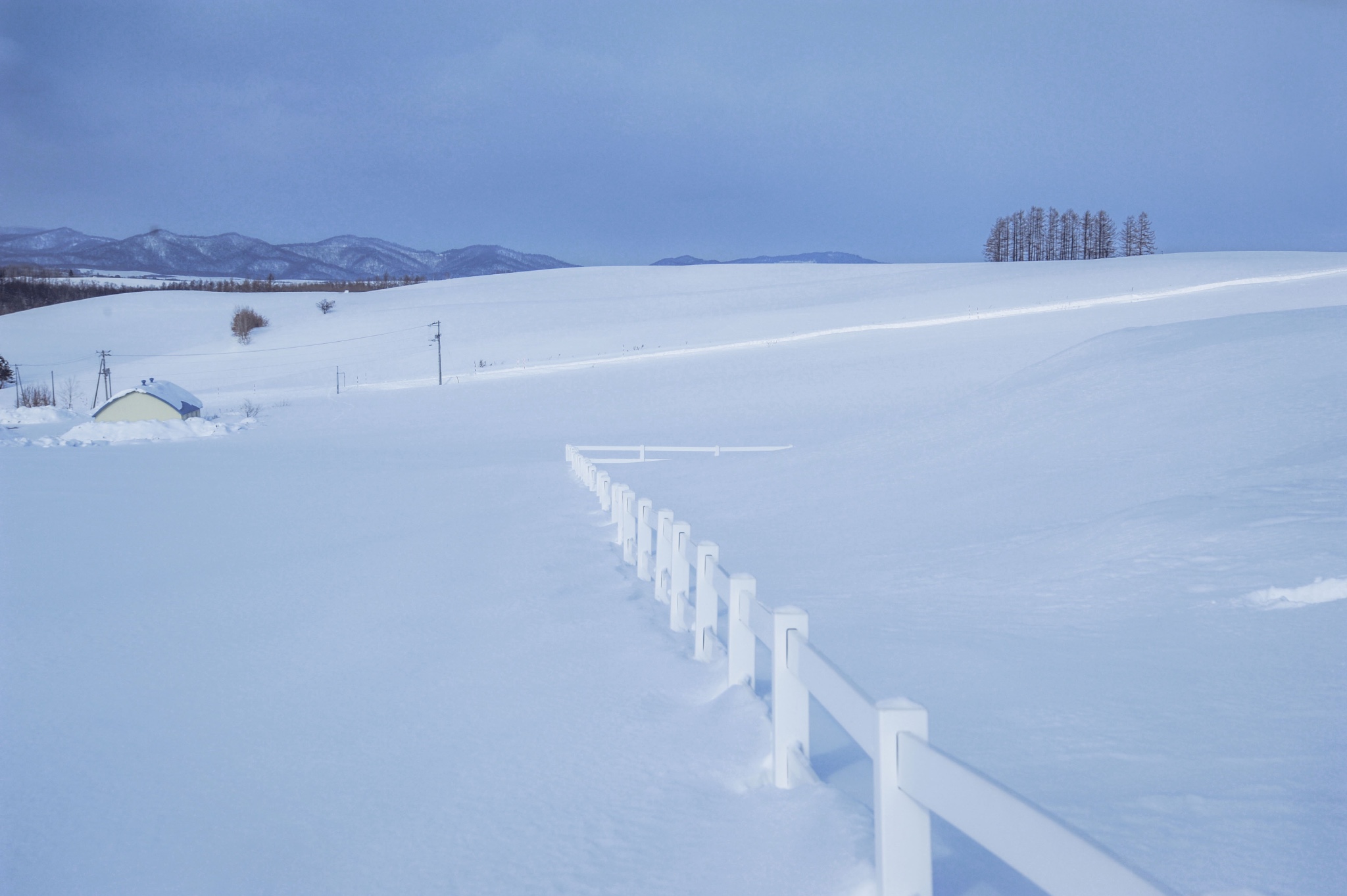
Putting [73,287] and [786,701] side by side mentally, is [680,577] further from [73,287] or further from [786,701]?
[73,287]

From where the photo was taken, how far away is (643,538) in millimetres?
10859

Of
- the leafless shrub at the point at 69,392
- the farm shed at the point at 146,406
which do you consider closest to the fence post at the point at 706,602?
the farm shed at the point at 146,406

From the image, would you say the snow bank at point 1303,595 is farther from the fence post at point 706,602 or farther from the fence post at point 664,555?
the fence post at point 664,555

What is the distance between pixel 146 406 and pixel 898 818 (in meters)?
50.5

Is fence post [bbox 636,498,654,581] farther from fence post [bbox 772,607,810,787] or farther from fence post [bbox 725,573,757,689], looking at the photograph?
fence post [bbox 772,607,810,787]

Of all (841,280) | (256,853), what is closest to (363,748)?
(256,853)

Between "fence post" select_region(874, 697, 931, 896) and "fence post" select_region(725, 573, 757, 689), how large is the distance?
2.31 m

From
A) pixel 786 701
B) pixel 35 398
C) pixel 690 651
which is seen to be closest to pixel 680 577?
pixel 690 651

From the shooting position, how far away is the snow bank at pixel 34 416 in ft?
148

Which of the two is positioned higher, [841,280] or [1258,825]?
[841,280]

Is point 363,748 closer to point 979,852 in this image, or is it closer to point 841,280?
point 979,852

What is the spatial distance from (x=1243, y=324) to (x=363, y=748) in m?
19.0

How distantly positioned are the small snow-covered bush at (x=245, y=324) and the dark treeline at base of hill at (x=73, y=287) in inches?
955

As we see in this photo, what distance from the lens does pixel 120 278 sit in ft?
616
